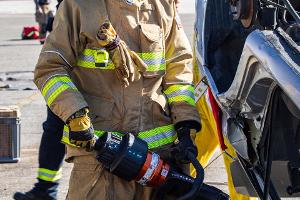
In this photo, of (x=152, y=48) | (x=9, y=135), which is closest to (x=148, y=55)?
(x=152, y=48)

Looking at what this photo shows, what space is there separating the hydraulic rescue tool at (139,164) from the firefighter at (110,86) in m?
0.08

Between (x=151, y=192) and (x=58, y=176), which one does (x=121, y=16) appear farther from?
(x=58, y=176)

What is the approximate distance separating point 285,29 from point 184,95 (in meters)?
0.64

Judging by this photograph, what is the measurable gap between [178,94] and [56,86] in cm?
63

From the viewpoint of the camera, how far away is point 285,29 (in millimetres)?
3521

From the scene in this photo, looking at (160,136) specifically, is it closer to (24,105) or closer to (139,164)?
(139,164)

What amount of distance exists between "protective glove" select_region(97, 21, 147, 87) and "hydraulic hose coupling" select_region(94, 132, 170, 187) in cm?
28

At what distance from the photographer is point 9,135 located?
6.37 m

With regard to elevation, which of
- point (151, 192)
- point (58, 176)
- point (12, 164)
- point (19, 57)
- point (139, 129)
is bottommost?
point (19, 57)

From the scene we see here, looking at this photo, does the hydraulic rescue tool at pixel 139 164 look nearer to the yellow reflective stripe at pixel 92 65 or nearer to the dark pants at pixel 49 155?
the yellow reflective stripe at pixel 92 65

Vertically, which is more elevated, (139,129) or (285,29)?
(285,29)

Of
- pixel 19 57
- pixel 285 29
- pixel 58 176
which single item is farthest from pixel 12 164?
pixel 19 57

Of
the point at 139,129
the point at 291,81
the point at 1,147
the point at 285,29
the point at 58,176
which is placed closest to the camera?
the point at 291,81

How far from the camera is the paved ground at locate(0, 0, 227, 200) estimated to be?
6020 mm
